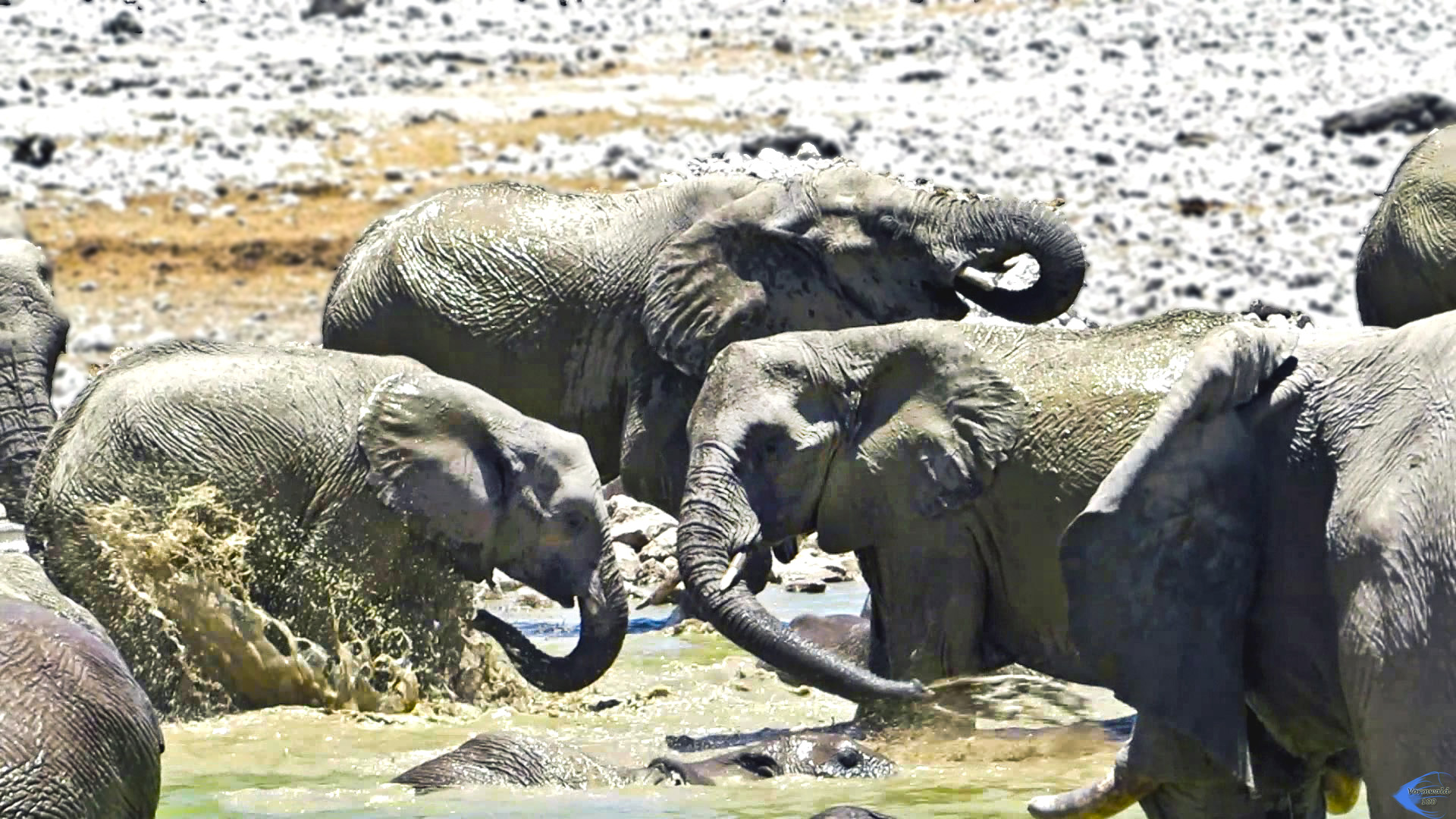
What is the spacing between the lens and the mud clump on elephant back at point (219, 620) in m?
9.95

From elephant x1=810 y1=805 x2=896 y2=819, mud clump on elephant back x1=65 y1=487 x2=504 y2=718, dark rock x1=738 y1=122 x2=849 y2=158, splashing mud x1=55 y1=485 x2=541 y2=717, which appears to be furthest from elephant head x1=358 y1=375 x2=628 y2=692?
dark rock x1=738 y1=122 x2=849 y2=158

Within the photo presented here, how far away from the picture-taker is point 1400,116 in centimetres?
2836

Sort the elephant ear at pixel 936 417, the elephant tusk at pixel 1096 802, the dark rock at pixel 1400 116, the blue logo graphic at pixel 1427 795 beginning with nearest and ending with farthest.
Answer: the blue logo graphic at pixel 1427 795 → the elephant tusk at pixel 1096 802 → the elephant ear at pixel 936 417 → the dark rock at pixel 1400 116

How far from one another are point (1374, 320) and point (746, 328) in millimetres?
2263

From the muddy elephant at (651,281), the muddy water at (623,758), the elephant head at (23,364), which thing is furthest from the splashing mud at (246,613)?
the muddy elephant at (651,281)

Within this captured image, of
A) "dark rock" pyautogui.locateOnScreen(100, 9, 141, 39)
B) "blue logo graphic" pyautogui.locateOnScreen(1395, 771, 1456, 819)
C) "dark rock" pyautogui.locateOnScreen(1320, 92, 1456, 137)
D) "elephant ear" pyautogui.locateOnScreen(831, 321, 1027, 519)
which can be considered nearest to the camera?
"blue logo graphic" pyautogui.locateOnScreen(1395, 771, 1456, 819)

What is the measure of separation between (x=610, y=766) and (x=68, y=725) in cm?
321

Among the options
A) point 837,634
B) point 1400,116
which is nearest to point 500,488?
point 837,634

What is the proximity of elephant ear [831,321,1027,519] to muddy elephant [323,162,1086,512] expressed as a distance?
78.6 inches

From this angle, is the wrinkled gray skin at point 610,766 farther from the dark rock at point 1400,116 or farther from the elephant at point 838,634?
the dark rock at point 1400,116

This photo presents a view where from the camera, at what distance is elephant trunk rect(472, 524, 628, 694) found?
390 inches

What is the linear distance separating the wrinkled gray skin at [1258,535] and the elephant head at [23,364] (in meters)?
5.63

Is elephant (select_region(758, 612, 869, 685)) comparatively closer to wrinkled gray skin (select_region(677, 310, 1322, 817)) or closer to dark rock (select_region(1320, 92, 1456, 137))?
wrinkled gray skin (select_region(677, 310, 1322, 817))

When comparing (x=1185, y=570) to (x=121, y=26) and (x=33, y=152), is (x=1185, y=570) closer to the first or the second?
(x=33, y=152)
